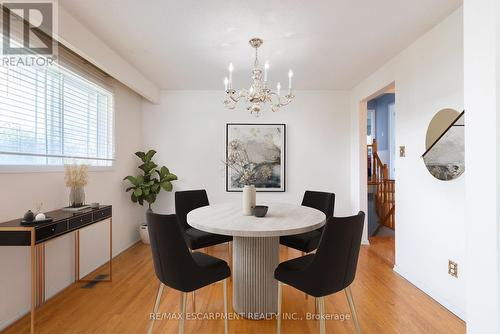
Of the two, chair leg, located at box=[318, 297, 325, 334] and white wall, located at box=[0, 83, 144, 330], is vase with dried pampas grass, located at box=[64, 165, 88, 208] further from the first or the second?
chair leg, located at box=[318, 297, 325, 334]

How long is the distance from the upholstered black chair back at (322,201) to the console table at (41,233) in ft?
7.56

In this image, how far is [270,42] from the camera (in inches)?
102

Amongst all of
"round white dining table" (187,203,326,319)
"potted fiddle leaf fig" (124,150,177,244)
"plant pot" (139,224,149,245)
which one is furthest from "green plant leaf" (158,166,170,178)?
"round white dining table" (187,203,326,319)

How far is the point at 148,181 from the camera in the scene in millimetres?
3906

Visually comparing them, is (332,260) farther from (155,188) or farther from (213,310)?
(155,188)

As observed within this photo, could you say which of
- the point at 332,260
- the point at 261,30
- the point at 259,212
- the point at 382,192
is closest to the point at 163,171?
the point at 259,212

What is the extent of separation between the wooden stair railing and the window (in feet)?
15.3

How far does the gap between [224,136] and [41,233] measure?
289cm

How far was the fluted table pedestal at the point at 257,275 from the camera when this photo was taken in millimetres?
2047

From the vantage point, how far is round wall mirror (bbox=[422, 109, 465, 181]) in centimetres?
207

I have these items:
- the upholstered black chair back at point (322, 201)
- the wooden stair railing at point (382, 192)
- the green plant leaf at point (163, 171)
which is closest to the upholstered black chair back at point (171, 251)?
the upholstered black chair back at point (322, 201)

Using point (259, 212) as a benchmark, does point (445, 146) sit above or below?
Answer: above

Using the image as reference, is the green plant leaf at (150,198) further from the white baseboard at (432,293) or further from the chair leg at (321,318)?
the white baseboard at (432,293)

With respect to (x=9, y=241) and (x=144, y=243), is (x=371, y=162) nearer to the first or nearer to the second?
(x=144, y=243)
